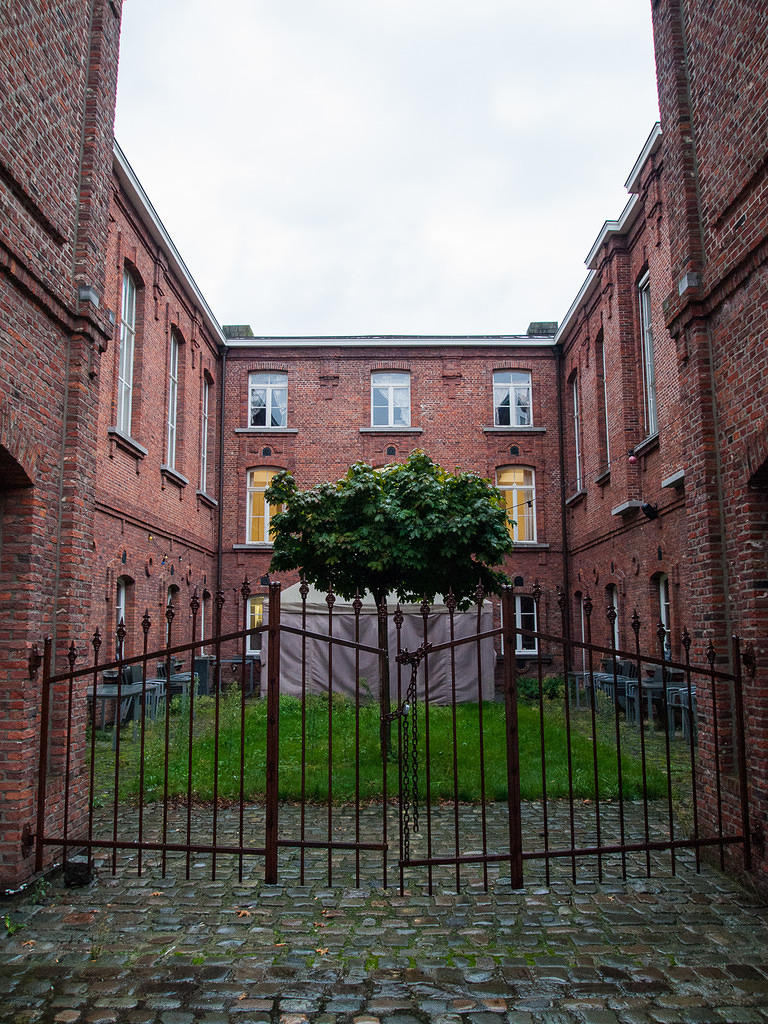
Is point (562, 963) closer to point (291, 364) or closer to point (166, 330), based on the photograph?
point (166, 330)

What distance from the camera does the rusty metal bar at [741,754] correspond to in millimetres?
5461

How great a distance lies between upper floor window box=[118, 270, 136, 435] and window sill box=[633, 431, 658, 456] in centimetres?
957

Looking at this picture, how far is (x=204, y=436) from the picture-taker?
805 inches

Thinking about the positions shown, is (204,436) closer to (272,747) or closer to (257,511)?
(257,511)

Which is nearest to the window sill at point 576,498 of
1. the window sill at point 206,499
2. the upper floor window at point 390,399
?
the upper floor window at point 390,399

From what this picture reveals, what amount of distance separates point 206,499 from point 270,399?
370cm

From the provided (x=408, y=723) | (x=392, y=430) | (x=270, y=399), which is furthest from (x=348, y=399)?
(x=408, y=723)

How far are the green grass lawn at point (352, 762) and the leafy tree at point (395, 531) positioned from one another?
194cm

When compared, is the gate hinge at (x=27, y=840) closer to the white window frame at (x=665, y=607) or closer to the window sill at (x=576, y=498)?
the white window frame at (x=665, y=607)

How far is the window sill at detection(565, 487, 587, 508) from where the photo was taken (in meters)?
19.0

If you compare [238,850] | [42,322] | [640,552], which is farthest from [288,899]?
[640,552]

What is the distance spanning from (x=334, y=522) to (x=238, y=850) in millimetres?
4913

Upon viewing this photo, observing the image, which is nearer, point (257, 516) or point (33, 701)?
point (33, 701)

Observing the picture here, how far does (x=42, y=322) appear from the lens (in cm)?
610
